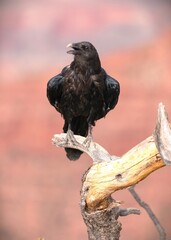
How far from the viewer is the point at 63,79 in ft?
11.7

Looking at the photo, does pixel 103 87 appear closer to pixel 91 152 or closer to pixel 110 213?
pixel 91 152

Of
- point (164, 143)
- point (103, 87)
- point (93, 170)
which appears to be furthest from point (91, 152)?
point (164, 143)

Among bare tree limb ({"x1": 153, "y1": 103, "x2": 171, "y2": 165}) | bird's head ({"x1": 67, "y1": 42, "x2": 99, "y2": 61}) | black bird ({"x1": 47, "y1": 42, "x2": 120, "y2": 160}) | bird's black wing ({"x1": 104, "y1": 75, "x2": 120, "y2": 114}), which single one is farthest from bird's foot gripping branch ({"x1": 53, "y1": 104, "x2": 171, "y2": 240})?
bird's head ({"x1": 67, "y1": 42, "x2": 99, "y2": 61})

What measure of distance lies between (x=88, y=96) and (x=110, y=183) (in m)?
0.61

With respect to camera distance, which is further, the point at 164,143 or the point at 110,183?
the point at 110,183

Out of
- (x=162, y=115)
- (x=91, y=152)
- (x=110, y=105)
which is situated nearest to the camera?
(x=162, y=115)

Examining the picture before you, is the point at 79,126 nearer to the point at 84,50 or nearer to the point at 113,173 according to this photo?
the point at 84,50

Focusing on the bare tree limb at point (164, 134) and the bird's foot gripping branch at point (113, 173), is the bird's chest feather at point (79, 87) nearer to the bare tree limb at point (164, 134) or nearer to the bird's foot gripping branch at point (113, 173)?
the bird's foot gripping branch at point (113, 173)

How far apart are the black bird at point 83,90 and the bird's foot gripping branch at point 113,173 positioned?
19cm

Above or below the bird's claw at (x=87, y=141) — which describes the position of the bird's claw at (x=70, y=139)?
above

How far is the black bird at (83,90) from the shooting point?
3.44 metres

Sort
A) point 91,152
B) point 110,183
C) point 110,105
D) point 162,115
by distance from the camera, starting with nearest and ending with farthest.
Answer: point 162,115 < point 110,183 < point 91,152 < point 110,105

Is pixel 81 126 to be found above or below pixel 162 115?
above

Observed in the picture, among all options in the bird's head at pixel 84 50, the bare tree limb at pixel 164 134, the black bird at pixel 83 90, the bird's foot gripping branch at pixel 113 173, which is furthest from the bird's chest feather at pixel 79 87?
the bare tree limb at pixel 164 134
